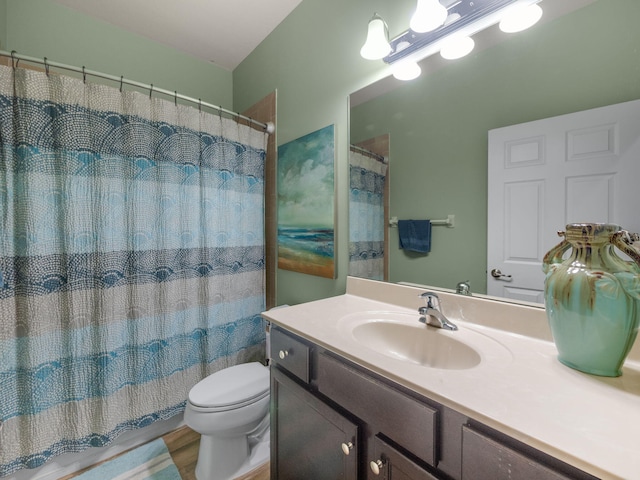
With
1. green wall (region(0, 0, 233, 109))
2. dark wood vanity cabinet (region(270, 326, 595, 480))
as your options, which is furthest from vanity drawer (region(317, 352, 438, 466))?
green wall (region(0, 0, 233, 109))

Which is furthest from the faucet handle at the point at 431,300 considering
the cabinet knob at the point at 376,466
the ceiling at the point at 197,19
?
the ceiling at the point at 197,19

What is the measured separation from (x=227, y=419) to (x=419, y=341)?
3.10ft

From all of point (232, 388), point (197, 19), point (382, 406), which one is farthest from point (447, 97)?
point (197, 19)

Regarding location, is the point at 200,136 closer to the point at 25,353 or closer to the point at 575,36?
the point at 25,353

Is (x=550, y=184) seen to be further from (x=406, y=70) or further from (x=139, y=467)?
(x=139, y=467)

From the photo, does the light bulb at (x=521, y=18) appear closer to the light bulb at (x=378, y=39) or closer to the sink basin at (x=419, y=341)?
the light bulb at (x=378, y=39)

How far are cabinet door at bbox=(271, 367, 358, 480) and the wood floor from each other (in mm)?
405

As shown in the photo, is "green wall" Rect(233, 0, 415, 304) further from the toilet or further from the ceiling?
the toilet

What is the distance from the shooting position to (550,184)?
83 centimetres

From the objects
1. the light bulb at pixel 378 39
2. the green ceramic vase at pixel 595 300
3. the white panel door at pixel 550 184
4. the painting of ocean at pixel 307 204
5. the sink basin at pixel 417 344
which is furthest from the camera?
the painting of ocean at pixel 307 204

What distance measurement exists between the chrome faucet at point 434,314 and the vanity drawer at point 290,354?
430 millimetres

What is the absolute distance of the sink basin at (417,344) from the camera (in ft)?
2.80

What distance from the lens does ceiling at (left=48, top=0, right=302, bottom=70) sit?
1699 millimetres

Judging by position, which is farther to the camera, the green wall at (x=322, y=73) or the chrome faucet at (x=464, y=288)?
the green wall at (x=322, y=73)
